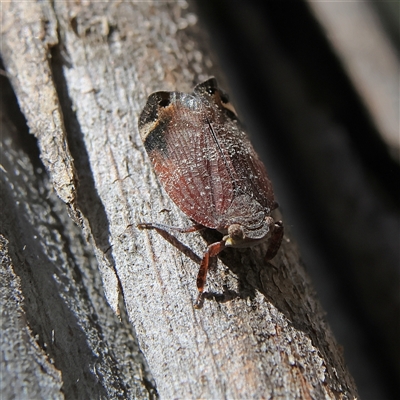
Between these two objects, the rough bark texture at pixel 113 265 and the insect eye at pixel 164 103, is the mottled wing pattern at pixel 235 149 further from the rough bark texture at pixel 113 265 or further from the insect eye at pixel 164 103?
the rough bark texture at pixel 113 265

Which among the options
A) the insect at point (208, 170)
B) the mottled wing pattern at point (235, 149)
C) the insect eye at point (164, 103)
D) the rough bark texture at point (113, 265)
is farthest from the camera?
the insect eye at point (164, 103)

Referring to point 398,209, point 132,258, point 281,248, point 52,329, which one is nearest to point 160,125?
point 132,258

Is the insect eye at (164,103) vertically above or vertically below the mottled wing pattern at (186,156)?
above

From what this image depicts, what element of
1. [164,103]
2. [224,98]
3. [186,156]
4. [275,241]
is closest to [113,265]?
[186,156]

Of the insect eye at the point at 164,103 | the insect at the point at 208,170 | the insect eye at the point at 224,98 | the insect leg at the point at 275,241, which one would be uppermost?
the insect eye at the point at 164,103

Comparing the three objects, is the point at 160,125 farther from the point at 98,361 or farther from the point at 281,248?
the point at 98,361

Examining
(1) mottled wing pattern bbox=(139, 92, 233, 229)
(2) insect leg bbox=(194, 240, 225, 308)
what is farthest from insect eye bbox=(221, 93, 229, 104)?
(2) insect leg bbox=(194, 240, 225, 308)

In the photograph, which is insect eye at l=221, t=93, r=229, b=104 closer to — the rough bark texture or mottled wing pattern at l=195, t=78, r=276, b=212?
mottled wing pattern at l=195, t=78, r=276, b=212

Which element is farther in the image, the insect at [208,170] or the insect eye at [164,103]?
the insect eye at [164,103]

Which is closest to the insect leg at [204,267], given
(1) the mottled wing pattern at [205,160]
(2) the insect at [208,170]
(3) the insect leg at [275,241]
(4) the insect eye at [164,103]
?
(2) the insect at [208,170]

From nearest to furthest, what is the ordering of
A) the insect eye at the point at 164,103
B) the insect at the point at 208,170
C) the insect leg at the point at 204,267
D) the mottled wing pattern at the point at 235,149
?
the insect leg at the point at 204,267, the insect at the point at 208,170, the mottled wing pattern at the point at 235,149, the insect eye at the point at 164,103
